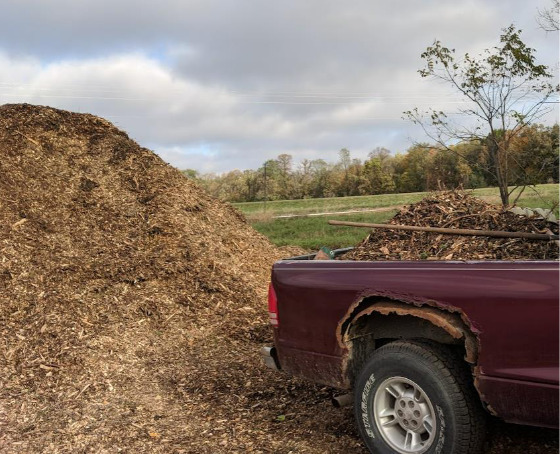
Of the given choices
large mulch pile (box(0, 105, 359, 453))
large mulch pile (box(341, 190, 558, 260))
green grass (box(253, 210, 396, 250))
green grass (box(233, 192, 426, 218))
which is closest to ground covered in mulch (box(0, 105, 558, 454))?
large mulch pile (box(0, 105, 359, 453))

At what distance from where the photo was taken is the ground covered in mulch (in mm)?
4324

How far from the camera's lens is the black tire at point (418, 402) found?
2971 mm

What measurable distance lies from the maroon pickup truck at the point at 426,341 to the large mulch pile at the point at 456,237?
23.7 inches

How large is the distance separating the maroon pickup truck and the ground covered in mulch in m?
0.65

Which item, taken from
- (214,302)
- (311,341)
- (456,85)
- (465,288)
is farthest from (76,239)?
(456,85)

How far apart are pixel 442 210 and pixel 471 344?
1.62 metres

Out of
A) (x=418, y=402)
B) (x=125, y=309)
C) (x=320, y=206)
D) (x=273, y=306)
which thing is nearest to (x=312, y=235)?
(x=125, y=309)

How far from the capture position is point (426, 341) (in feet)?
10.7

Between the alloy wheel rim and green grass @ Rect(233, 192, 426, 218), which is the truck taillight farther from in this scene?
green grass @ Rect(233, 192, 426, 218)

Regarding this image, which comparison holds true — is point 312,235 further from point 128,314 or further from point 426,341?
point 426,341

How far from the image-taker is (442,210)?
437 centimetres

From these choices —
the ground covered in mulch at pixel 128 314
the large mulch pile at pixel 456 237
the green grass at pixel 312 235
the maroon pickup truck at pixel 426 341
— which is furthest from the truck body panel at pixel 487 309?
the green grass at pixel 312 235

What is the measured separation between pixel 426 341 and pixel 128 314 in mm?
4400

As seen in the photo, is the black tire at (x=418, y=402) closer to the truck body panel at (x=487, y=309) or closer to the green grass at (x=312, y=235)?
the truck body panel at (x=487, y=309)
